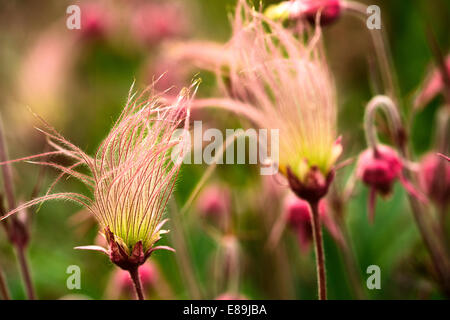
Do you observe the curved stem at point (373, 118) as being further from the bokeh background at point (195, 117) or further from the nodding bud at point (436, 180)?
the nodding bud at point (436, 180)

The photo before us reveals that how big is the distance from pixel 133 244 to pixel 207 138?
422 millimetres

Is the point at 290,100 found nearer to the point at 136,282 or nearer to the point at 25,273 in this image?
the point at 136,282

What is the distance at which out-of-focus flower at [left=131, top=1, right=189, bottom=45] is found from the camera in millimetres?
1383

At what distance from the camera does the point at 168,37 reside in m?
1.37

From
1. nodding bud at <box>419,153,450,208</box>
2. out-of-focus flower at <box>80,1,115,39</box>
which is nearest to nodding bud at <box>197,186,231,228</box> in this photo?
nodding bud at <box>419,153,450,208</box>

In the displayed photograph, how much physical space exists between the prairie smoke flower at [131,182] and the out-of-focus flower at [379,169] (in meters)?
0.23

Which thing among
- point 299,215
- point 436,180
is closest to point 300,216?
point 299,215

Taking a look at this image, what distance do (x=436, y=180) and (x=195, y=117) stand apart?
45 cm

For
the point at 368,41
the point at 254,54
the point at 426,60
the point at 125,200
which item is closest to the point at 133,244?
the point at 125,200

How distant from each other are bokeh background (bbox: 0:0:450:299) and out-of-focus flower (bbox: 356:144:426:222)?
0.13ft

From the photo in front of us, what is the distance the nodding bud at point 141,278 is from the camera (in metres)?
0.84

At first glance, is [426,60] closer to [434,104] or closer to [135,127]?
[434,104]

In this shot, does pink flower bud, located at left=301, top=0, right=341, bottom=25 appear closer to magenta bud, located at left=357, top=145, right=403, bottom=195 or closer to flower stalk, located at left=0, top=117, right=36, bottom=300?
magenta bud, located at left=357, top=145, right=403, bottom=195

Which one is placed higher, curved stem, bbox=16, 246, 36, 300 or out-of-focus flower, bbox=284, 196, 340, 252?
out-of-focus flower, bbox=284, 196, 340, 252
